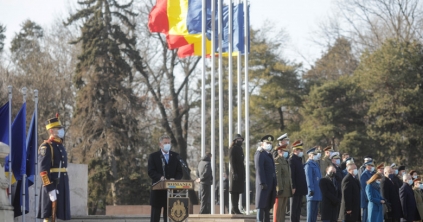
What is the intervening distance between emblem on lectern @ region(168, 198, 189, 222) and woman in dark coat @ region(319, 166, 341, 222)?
4783 millimetres

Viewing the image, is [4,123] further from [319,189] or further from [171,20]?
[171,20]

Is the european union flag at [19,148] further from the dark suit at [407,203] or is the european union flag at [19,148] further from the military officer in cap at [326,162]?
the dark suit at [407,203]

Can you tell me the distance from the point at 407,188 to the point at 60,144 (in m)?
11.3

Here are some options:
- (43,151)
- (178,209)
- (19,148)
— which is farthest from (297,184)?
(19,148)

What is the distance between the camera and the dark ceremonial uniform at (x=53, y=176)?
13742 millimetres

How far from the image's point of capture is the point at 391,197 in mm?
20984

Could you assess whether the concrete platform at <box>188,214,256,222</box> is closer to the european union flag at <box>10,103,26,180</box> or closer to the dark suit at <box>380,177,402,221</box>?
the dark suit at <box>380,177,402,221</box>

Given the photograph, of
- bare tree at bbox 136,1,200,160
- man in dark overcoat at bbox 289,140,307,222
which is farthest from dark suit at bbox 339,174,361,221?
bare tree at bbox 136,1,200,160

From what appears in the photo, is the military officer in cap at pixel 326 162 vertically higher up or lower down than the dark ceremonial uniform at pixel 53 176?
higher up

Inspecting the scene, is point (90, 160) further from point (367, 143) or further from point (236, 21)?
point (236, 21)

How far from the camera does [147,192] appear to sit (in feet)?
128

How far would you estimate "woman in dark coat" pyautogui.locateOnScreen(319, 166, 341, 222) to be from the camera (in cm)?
1827

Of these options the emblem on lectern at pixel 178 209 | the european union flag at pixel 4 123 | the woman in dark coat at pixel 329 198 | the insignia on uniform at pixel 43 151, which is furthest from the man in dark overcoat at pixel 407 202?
the european union flag at pixel 4 123

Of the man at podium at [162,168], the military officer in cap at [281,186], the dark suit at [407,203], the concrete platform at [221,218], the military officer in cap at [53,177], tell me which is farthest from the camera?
the dark suit at [407,203]
